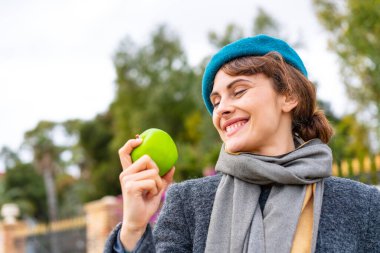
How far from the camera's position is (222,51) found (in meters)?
1.92

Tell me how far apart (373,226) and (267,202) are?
340 mm

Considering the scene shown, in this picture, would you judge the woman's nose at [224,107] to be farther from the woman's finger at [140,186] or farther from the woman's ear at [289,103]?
the woman's finger at [140,186]

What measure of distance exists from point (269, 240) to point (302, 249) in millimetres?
104

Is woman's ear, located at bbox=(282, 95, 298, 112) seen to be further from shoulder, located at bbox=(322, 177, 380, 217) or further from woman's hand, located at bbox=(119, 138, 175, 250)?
woman's hand, located at bbox=(119, 138, 175, 250)

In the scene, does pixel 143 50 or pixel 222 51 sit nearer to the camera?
pixel 222 51

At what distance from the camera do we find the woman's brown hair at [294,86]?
1890 mm

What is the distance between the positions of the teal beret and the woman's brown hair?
2cm

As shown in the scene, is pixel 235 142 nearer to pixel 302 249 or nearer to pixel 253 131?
pixel 253 131

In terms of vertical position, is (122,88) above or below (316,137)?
above

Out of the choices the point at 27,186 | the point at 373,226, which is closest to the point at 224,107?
the point at 373,226

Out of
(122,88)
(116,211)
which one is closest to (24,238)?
(116,211)

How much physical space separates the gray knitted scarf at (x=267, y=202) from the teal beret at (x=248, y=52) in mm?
266

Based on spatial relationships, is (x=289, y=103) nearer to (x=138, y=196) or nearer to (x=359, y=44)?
(x=138, y=196)

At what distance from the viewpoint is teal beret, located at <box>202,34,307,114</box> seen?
1.91 metres
